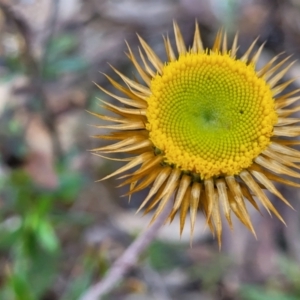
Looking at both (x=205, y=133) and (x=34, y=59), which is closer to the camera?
(x=205, y=133)

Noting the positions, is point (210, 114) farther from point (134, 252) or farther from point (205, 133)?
point (134, 252)

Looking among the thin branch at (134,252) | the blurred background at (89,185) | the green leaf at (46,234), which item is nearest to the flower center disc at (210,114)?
the thin branch at (134,252)

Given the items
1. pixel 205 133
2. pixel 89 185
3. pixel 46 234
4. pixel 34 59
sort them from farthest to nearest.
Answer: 1. pixel 89 185
2. pixel 34 59
3. pixel 46 234
4. pixel 205 133

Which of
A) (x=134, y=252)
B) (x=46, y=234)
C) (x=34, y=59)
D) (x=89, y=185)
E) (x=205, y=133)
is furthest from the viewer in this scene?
(x=89, y=185)

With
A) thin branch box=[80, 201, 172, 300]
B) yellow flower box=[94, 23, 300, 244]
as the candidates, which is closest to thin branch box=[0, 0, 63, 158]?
yellow flower box=[94, 23, 300, 244]

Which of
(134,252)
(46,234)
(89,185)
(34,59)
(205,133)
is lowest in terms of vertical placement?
(46,234)

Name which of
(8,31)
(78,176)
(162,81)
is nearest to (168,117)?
(162,81)

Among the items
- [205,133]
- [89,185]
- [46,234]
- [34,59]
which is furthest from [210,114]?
[89,185]

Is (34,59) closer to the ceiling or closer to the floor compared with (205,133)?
closer to the ceiling

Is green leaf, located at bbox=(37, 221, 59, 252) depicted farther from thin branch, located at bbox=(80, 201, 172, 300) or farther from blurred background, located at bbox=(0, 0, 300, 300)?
thin branch, located at bbox=(80, 201, 172, 300)
